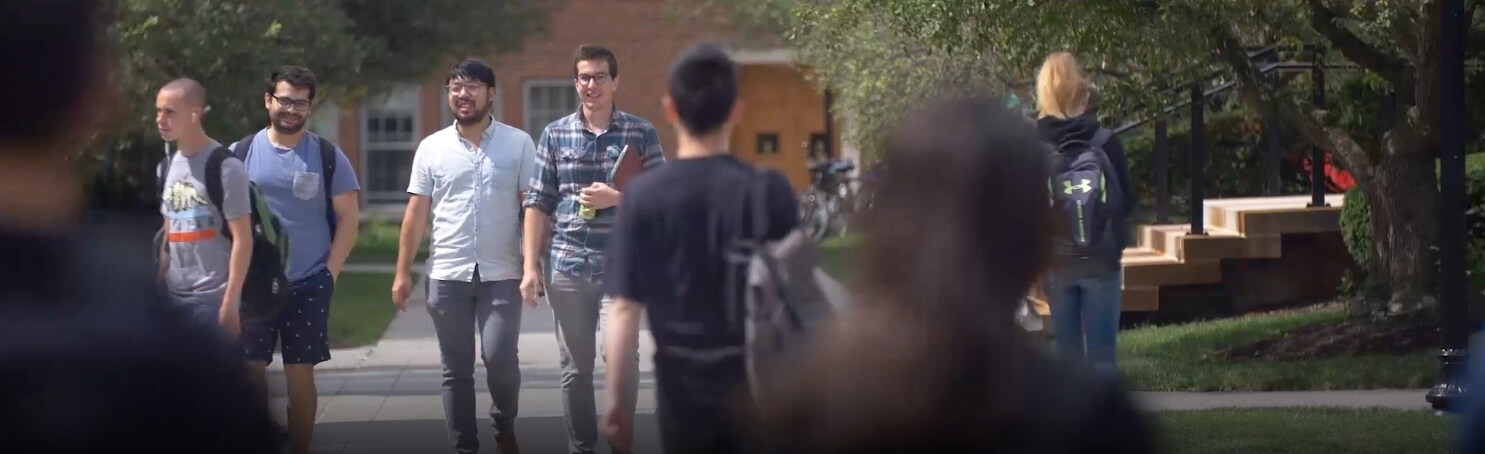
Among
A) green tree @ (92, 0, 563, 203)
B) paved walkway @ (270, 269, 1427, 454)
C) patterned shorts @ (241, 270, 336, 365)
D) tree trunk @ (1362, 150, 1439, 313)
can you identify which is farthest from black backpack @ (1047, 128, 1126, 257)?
tree trunk @ (1362, 150, 1439, 313)

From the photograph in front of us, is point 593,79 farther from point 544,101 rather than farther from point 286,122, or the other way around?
point 544,101

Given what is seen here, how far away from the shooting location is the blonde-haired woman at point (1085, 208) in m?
6.62

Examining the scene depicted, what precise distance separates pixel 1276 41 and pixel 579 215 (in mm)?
5774

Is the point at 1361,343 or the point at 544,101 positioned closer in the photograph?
the point at 1361,343

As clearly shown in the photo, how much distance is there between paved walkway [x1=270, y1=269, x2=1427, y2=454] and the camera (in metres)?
8.02

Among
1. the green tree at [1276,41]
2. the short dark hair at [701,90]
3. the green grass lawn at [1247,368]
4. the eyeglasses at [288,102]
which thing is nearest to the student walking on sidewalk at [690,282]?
the short dark hair at [701,90]

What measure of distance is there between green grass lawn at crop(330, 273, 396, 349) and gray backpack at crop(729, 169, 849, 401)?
30.9 feet

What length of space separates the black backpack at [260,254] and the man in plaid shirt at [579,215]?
89 centimetres

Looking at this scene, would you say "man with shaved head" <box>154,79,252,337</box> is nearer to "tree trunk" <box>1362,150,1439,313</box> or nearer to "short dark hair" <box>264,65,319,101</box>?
"short dark hair" <box>264,65,319,101</box>

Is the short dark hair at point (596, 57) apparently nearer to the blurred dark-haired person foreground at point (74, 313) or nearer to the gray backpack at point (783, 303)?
the gray backpack at point (783, 303)

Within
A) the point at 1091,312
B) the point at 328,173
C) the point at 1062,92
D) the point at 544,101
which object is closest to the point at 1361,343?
the point at 1091,312

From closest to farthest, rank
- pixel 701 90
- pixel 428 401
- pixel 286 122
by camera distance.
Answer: pixel 701 90 → pixel 286 122 → pixel 428 401

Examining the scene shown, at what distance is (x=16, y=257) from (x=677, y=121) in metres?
2.68

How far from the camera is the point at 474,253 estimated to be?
22.7ft
